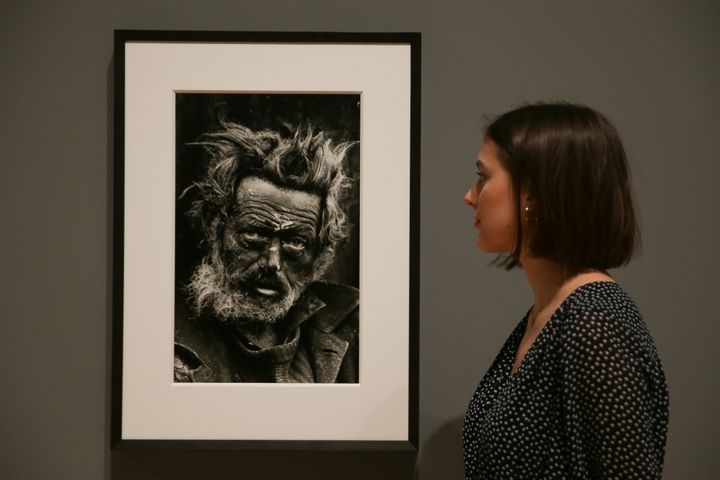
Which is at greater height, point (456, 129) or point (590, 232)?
point (456, 129)

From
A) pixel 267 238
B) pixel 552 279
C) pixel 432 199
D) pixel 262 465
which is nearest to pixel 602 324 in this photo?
pixel 552 279

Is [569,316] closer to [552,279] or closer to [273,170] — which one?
[552,279]

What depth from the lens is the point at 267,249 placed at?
4.30ft

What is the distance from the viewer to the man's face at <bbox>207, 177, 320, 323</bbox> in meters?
1.31

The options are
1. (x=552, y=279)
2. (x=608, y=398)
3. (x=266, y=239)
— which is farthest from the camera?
(x=266, y=239)

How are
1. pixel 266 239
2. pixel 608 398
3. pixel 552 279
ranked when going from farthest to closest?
pixel 266 239 < pixel 552 279 < pixel 608 398

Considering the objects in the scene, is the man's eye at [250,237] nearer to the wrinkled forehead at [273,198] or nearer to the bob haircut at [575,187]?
the wrinkled forehead at [273,198]

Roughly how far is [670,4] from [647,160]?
1.08 feet

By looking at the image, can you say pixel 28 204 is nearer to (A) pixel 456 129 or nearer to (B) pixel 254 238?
(B) pixel 254 238

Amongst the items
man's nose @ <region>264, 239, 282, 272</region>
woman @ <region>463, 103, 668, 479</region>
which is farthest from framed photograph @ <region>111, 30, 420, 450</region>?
woman @ <region>463, 103, 668, 479</region>

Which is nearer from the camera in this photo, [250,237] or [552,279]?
[552,279]

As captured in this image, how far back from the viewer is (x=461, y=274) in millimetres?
1356

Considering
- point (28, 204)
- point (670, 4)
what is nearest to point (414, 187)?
point (670, 4)

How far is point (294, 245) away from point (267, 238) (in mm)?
56
